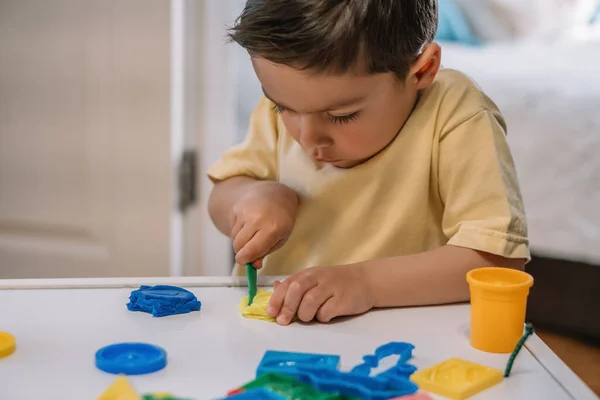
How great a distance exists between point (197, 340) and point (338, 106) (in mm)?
270

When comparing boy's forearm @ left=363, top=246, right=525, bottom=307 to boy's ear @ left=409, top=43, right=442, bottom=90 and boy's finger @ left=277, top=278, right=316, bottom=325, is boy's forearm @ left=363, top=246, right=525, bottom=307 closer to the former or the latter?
boy's finger @ left=277, top=278, right=316, bottom=325

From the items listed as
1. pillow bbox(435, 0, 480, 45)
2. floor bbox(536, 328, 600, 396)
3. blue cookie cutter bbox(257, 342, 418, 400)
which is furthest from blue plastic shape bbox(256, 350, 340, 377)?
pillow bbox(435, 0, 480, 45)

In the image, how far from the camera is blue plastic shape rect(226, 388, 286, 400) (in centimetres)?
51

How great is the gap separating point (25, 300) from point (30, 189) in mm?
1174

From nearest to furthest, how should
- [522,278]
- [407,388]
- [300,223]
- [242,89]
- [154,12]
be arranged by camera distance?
[407,388]
[522,278]
[300,223]
[154,12]
[242,89]

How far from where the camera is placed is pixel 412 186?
90cm

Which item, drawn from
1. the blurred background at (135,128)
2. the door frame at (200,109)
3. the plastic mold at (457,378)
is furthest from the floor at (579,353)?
the plastic mold at (457,378)

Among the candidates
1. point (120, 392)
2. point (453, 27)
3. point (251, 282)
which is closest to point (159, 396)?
point (120, 392)

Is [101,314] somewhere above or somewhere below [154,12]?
below

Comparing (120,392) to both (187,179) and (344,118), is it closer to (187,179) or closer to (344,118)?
(344,118)

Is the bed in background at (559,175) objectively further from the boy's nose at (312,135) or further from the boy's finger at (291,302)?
the boy's finger at (291,302)

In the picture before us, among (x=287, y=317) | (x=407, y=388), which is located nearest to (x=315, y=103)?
(x=287, y=317)

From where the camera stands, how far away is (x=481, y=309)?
0.64 m

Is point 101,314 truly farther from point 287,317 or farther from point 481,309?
point 481,309
